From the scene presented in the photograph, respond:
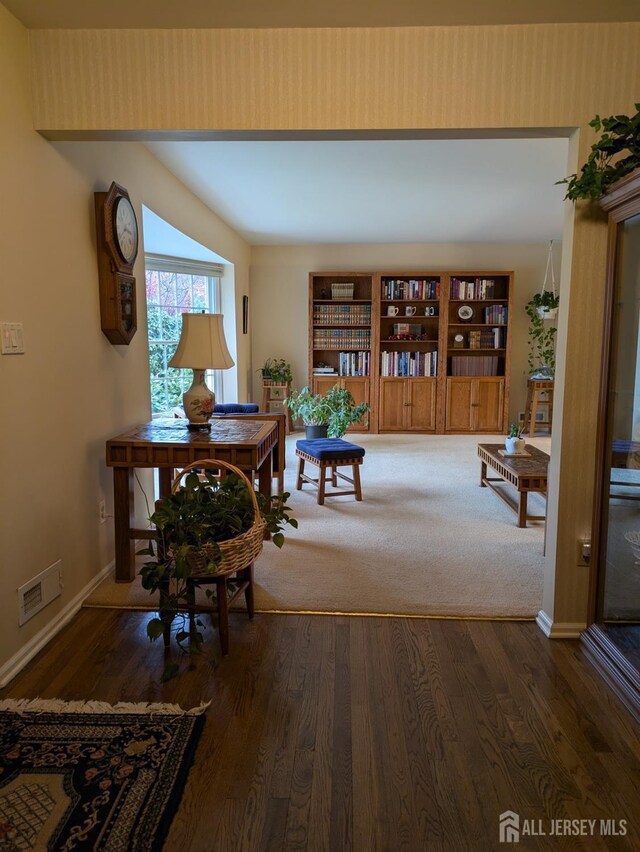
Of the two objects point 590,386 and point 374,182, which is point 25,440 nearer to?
point 590,386

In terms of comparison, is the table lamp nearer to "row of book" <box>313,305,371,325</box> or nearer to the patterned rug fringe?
the patterned rug fringe

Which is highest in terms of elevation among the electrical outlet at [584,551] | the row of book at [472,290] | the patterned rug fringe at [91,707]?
the row of book at [472,290]

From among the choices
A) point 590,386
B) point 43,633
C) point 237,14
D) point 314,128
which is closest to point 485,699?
point 590,386

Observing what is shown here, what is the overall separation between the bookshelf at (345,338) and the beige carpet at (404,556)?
2336mm

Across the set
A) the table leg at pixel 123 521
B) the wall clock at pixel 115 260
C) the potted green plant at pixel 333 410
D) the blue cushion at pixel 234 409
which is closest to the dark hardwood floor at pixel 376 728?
the table leg at pixel 123 521

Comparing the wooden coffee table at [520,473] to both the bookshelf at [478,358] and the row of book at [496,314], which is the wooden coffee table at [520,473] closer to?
the bookshelf at [478,358]

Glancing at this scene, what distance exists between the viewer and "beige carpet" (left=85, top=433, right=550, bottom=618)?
110 inches

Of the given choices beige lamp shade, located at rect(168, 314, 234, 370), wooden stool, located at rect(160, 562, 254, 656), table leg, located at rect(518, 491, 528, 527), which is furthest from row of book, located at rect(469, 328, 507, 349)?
wooden stool, located at rect(160, 562, 254, 656)

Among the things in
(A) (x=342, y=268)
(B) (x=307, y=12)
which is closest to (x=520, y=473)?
(B) (x=307, y=12)

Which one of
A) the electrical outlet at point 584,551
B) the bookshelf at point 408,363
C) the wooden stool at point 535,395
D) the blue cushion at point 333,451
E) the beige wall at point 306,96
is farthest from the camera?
the bookshelf at point 408,363

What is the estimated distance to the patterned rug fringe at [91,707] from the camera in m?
1.96

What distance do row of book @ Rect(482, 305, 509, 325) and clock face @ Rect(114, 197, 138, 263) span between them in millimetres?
4990

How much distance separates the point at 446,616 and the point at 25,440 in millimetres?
1900

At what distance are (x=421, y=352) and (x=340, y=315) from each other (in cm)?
111
